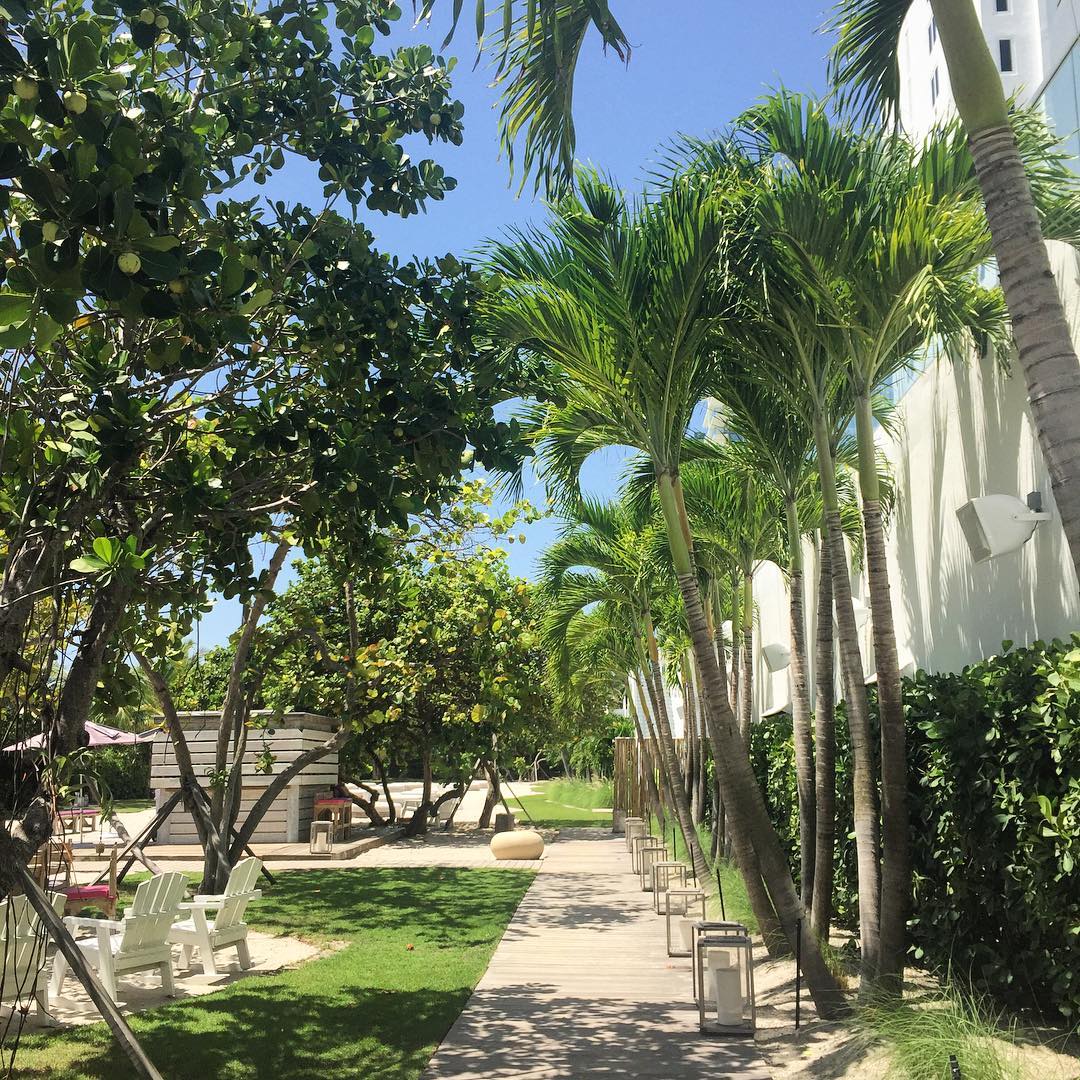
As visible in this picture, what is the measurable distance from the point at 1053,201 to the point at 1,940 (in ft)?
29.6

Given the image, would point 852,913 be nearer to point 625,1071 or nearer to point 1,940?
point 625,1071

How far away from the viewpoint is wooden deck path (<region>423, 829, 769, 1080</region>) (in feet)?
20.5

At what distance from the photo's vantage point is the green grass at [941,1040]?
4715 mm

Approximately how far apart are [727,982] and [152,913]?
4592 mm

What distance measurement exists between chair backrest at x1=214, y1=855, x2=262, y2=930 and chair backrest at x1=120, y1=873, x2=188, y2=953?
0.51m

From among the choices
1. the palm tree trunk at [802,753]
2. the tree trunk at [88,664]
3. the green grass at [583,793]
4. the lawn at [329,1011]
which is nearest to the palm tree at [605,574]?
the lawn at [329,1011]

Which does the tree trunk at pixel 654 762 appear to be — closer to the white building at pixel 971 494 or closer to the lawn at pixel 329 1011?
the white building at pixel 971 494

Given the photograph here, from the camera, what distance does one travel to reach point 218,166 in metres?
5.80

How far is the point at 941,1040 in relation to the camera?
4.85m

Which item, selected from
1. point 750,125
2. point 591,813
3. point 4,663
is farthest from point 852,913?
point 591,813

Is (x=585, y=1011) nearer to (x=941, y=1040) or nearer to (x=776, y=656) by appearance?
(x=941, y=1040)

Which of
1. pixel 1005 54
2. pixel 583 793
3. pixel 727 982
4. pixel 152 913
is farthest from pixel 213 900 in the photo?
pixel 1005 54

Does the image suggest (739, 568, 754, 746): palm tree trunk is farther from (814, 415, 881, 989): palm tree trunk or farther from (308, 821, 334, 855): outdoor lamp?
(308, 821, 334, 855): outdoor lamp

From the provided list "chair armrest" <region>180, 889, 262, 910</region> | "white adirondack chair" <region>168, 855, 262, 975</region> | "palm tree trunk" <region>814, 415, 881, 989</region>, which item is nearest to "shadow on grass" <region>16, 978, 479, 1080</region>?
"white adirondack chair" <region>168, 855, 262, 975</region>
